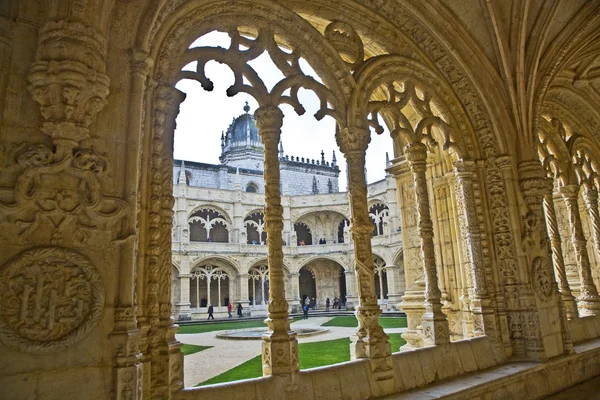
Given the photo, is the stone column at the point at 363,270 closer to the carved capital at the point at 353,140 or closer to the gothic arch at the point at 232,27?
the carved capital at the point at 353,140

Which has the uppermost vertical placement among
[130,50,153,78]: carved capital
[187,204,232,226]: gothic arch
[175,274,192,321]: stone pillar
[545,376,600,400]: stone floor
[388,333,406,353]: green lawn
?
[187,204,232,226]: gothic arch

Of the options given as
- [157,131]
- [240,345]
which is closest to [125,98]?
[157,131]

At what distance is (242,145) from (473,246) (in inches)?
1210

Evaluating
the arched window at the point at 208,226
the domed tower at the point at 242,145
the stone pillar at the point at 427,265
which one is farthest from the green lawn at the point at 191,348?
the domed tower at the point at 242,145

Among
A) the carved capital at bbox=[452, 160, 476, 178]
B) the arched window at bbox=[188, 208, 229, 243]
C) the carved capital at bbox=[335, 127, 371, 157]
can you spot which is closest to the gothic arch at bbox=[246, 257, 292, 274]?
the arched window at bbox=[188, 208, 229, 243]

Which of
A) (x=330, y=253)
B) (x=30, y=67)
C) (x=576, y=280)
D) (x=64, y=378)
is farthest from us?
(x=330, y=253)

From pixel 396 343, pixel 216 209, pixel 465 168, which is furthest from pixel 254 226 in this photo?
pixel 465 168

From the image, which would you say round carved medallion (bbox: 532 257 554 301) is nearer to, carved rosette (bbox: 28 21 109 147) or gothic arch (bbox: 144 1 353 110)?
gothic arch (bbox: 144 1 353 110)

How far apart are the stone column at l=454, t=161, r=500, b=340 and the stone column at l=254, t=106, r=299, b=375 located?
256 cm

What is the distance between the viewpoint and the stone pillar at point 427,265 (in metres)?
4.45

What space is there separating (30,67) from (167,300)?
5.49ft

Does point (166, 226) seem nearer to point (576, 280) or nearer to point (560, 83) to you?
point (560, 83)

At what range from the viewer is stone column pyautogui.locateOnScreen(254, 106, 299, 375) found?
3.35 metres

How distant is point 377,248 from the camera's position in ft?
74.9
